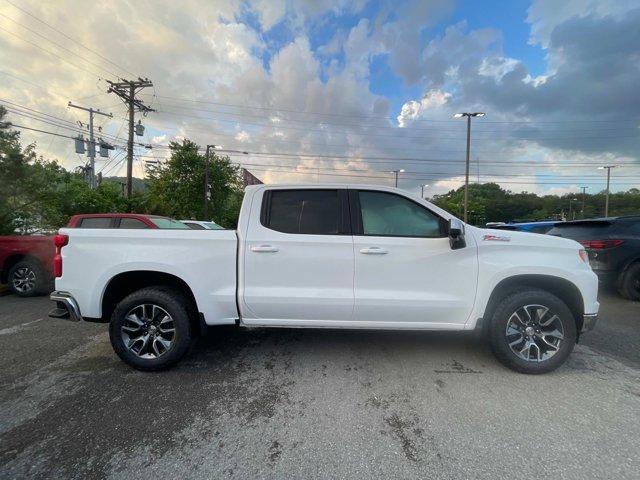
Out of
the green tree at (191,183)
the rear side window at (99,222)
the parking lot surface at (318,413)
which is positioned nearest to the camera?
the parking lot surface at (318,413)

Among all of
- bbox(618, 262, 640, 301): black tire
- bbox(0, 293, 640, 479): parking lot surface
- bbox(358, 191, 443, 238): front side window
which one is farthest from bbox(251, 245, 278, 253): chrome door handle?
bbox(618, 262, 640, 301): black tire

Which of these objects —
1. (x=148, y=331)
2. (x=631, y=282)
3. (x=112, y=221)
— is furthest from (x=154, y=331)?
(x=631, y=282)

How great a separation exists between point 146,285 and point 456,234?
3.27 meters

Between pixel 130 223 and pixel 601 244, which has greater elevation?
pixel 130 223

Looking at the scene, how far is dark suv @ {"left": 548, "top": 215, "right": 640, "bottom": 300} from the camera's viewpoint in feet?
21.0

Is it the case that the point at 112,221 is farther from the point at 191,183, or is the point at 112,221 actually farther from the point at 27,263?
the point at 191,183

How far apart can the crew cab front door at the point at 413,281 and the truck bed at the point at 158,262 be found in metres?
1.32

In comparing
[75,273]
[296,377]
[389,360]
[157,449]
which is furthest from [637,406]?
[75,273]

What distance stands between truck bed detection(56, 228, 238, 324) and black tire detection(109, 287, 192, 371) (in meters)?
0.23

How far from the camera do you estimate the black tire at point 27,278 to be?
6.83 metres

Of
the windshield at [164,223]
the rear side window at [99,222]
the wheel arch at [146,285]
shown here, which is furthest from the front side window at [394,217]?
the rear side window at [99,222]

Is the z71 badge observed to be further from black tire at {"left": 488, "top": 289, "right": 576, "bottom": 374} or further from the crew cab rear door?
the crew cab rear door

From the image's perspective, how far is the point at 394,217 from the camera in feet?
11.3

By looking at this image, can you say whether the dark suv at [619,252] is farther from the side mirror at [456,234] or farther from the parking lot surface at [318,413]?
the side mirror at [456,234]
